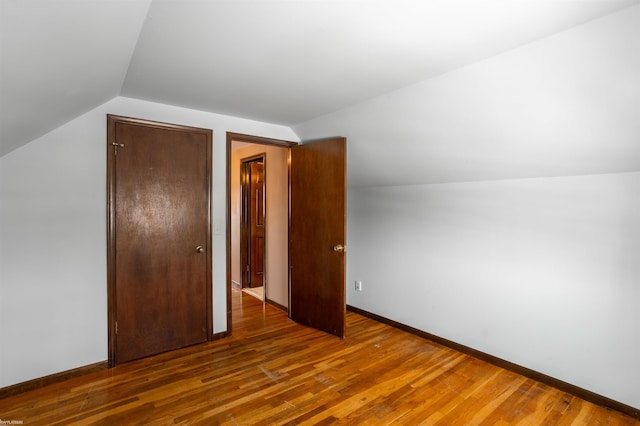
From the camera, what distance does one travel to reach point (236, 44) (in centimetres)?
184

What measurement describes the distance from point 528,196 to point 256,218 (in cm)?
375

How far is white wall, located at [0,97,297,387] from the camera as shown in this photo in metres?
2.29

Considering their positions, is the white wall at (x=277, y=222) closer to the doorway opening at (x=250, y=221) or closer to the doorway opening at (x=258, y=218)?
the doorway opening at (x=258, y=218)

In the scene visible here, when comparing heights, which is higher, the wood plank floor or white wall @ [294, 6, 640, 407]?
white wall @ [294, 6, 640, 407]

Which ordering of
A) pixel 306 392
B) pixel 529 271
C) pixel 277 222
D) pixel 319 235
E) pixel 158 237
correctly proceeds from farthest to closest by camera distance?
pixel 277 222, pixel 319 235, pixel 158 237, pixel 529 271, pixel 306 392

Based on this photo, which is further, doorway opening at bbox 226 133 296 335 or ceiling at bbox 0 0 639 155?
doorway opening at bbox 226 133 296 335

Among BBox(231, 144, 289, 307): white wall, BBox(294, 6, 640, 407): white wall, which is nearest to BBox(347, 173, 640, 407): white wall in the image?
BBox(294, 6, 640, 407): white wall

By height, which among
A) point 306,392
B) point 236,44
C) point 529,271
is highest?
point 236,44

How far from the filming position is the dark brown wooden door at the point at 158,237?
8.93ft

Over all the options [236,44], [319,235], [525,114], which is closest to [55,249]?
[236,44]

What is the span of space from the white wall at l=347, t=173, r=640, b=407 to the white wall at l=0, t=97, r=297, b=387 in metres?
2.76

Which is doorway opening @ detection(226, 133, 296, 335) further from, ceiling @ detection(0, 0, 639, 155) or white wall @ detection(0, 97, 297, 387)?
ceiling @ detection(0, 0, 639, 155)

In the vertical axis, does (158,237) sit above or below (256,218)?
below

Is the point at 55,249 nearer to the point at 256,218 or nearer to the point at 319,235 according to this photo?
the point at 319,235
